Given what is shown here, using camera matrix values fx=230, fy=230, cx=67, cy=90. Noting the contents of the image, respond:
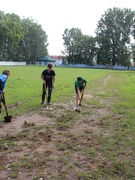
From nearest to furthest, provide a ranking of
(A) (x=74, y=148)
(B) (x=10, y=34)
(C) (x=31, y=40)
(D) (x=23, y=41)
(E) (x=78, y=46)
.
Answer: (A) (x=74, y=148) → (B) (x=10, y=34) → (E) (x=78, y=46) → (D) (x=23, y=41) → (C) (x=31, y=40)

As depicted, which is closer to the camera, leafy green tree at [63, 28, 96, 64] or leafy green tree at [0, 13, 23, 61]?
leafy green tree at [0, 13, 23, 61]

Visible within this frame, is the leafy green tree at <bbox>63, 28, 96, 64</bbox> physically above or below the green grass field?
above

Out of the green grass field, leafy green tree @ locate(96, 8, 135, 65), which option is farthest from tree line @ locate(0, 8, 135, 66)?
the green grass field

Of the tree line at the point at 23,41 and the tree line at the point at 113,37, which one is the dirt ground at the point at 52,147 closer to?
the tree line at the point at 113,37

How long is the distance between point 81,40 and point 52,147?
94.4m

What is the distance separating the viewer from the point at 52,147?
552 centimetres

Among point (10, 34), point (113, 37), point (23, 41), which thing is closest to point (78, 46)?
point (113, 37)

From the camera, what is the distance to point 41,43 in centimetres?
10512

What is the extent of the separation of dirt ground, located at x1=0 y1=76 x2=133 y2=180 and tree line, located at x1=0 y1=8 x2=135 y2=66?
7105cm

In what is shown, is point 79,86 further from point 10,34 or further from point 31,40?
point 31,40

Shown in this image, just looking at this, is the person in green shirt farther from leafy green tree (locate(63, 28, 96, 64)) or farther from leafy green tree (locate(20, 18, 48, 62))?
leafy green tree (locate(20, 18, 48, 62))

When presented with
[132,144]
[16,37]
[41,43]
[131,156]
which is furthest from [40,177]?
[41,43]

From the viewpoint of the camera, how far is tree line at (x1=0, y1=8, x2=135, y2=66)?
8450cm

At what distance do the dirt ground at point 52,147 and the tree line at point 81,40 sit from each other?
233 feet
